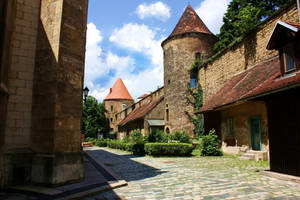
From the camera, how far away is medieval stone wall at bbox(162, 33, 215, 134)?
992 inches

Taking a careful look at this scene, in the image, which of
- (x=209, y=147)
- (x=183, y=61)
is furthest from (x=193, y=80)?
(x=209, y=147)

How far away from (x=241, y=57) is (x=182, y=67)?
886cm

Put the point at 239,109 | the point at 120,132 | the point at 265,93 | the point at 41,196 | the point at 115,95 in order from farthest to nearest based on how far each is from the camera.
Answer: the point at 115,95 < the point at 120,132 < the point at 239,109 < the point at 265,93 < the point at 41,196

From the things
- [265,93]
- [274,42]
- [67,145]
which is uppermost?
[274,42]

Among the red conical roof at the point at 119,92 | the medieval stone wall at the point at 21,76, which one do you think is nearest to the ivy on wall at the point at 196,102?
the medieval stone wall at the point at 21,76

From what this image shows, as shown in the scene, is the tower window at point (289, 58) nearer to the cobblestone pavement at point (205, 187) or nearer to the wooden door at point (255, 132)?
the cobblestone pavement at point (205, 187)

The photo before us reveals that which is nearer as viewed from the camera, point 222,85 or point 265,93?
point 265,93

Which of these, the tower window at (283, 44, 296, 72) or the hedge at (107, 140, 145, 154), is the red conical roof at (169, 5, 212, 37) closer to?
the hedge at (107, 140, 145, 154)

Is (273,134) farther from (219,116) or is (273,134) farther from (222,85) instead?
(222,85)

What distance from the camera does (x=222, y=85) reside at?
64.2 ft

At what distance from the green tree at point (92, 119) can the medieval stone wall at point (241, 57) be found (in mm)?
31035

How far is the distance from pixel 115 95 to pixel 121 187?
5120 cm

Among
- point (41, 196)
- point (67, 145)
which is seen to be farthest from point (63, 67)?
point (41, 196)

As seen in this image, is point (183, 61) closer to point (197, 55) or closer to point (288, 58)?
point (197, 55)
